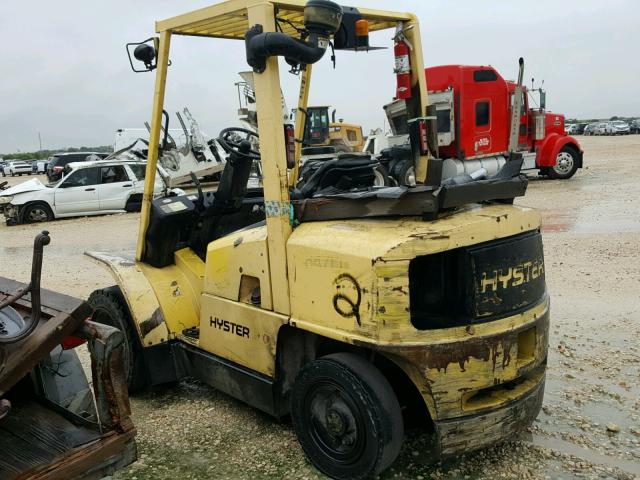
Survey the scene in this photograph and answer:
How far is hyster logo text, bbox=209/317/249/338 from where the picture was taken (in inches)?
145

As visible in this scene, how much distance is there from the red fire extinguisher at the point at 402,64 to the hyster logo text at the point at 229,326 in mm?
1869

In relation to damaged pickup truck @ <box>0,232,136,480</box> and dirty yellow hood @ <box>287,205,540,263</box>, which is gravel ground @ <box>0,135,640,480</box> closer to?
damaged pickup truck @ <box>0,232,136,480</box>

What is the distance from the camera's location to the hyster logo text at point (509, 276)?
3.06m

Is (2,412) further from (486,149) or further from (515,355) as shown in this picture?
(486,149)

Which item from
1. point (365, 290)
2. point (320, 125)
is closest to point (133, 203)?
point (320, 125)

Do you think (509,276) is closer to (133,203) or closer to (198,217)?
(198,217)

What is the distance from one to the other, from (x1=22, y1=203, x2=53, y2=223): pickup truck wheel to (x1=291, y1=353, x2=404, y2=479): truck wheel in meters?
14.8

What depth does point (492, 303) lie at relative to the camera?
307cm

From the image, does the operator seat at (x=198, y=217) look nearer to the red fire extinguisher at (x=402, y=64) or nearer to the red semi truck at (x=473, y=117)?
the red fire extinguisher at (x=402, y=64)

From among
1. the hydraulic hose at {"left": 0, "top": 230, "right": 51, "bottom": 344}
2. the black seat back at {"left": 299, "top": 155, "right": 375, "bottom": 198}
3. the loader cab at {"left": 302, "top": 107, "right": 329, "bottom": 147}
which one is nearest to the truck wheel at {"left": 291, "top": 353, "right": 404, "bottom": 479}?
the black seat back at {"left": 299, "top": 155, "right": 375, "bottom": 198}

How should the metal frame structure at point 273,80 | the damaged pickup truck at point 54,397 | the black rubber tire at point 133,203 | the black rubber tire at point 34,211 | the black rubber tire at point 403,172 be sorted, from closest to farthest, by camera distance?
the damaged pickup truck at point 54,397 < the metal frame structure at point 273,80 < the black rubber tire at point 403,172 < the black rubber tire at point 133,203 < the black rubber tire at point 34,211

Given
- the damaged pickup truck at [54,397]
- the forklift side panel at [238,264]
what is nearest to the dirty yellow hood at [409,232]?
the forklift side panel at [238,264]

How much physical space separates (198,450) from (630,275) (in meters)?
5.62

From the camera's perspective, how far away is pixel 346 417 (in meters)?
3.11
